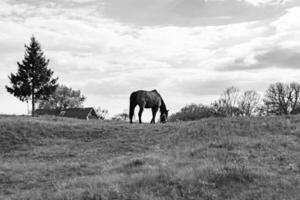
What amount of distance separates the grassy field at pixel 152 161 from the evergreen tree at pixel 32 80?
2253 cm

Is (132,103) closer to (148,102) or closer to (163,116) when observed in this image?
(148,102)

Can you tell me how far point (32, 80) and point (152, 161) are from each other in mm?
33531

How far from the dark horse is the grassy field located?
3675 mm

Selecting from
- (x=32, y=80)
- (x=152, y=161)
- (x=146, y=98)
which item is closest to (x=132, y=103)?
(x=146, y=98)

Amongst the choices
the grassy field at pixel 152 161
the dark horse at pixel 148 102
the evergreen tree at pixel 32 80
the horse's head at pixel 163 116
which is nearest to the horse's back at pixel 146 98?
the dark horse at pixel 148 102

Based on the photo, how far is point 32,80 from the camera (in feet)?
139

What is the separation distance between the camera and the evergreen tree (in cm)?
4200

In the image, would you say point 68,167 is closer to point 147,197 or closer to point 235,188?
point 147,197

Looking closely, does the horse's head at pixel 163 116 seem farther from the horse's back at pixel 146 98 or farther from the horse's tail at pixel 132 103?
the horse's tail at pixel 132 103

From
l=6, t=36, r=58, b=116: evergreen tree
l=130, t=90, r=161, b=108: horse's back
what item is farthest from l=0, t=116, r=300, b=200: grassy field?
l=6, t=36, r=58, b=116: evergreen tree

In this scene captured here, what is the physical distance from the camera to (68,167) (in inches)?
475

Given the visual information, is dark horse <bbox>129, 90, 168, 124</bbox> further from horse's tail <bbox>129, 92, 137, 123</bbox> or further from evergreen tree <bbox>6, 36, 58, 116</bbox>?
evergreen tree <bbox>6, 36, 58, 116</bbox>

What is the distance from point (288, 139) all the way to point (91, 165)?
27.8ft

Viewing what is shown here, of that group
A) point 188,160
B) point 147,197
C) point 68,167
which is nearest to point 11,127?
point 68,167
